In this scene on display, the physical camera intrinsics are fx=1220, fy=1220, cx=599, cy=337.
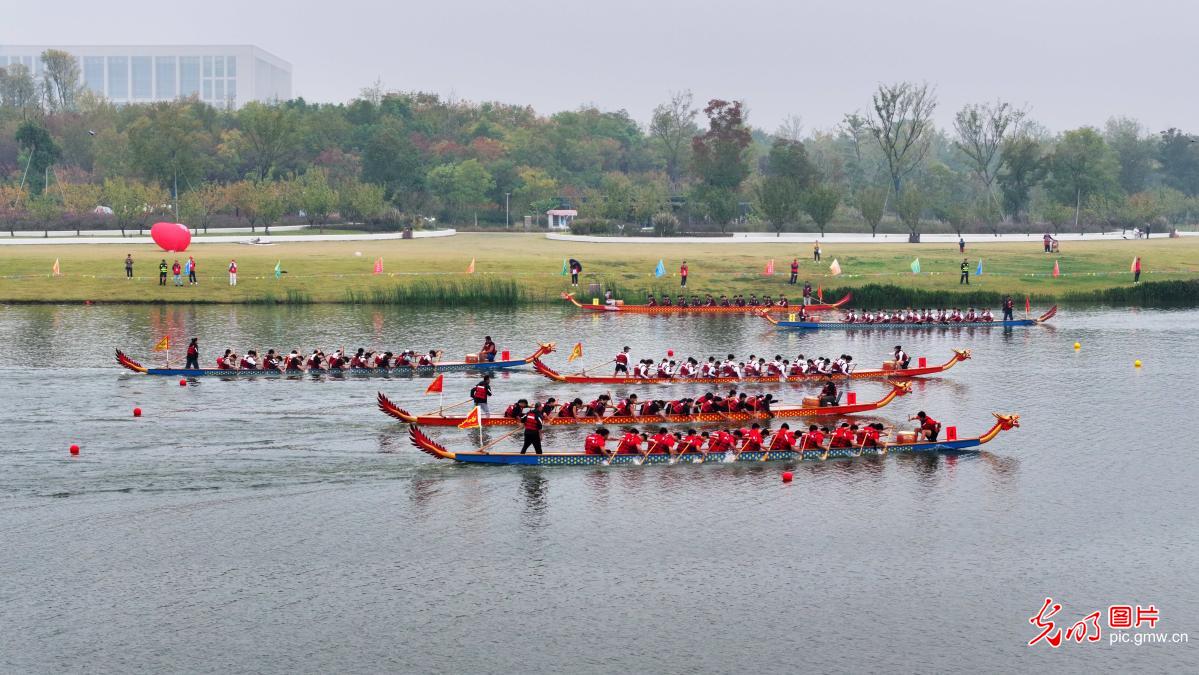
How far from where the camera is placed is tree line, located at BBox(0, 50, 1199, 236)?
130 meters

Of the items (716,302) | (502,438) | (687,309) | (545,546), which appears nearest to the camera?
(545,546)

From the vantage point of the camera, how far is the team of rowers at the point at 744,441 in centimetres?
3994

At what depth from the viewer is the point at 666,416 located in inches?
1796

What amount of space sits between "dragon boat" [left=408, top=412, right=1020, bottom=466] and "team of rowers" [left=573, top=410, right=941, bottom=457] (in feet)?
0.42

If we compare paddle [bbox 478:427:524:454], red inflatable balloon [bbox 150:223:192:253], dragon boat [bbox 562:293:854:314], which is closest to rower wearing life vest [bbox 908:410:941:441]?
paddle [bbox 478:427:524:454]

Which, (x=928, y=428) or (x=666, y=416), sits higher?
(x=928, y=428)

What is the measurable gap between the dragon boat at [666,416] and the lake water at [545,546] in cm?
100

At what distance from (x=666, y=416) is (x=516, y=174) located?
125254 mm

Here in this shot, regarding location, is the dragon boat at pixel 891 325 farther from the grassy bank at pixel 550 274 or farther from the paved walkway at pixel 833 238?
the paved walkway at pixel 833 238

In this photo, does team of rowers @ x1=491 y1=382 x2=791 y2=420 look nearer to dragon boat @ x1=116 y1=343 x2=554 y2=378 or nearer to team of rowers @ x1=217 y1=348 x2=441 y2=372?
dragon boat @ x1=116 y1=343 x2=554 y2=378

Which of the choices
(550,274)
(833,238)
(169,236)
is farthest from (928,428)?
(833,238)

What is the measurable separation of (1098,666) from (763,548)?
904 centimetres

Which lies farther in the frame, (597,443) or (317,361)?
(317,361)

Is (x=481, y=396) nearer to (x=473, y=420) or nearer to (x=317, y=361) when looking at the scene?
(x=473, y=420)
